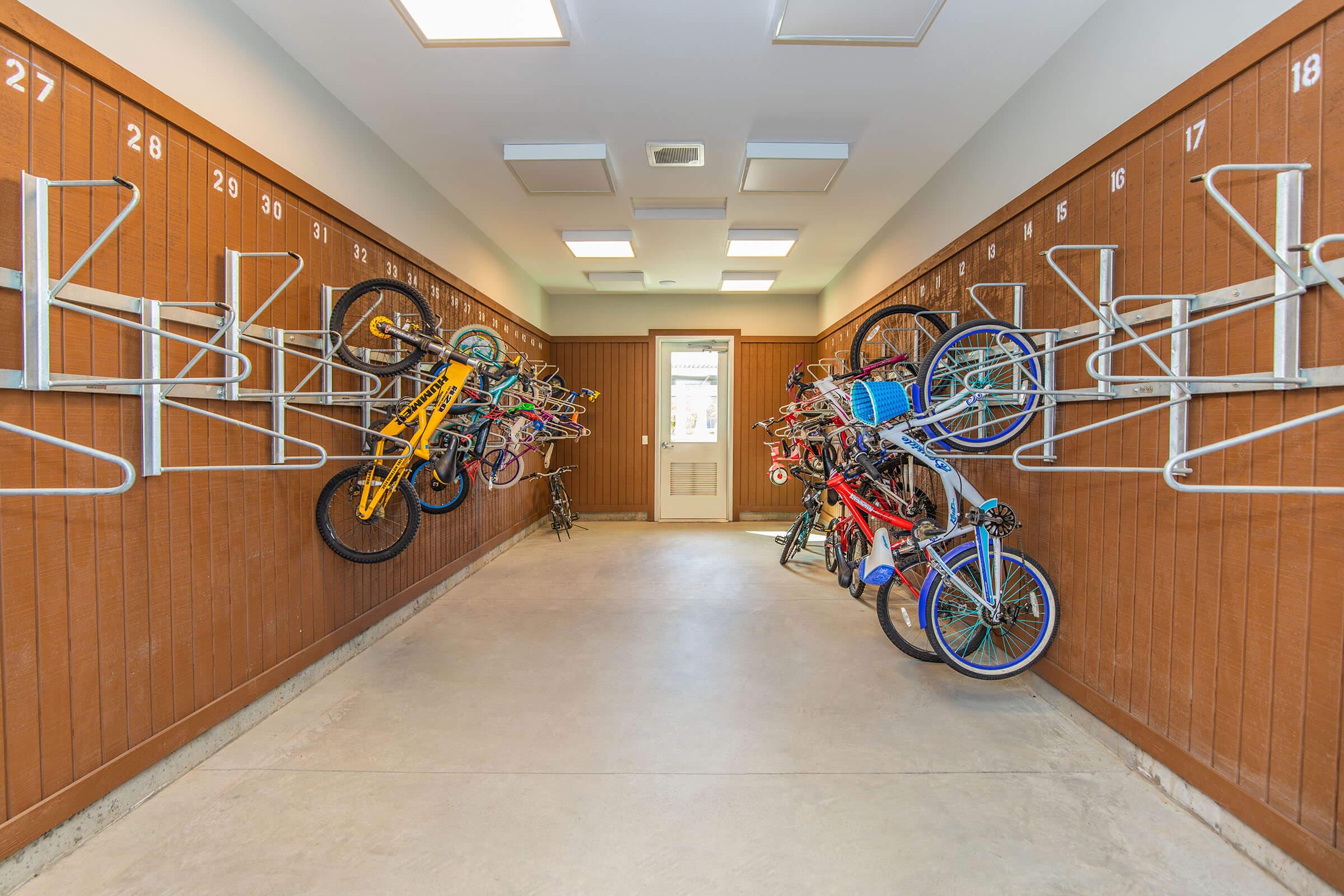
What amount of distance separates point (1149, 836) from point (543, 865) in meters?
1.72

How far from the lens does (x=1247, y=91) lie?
5.69 ft

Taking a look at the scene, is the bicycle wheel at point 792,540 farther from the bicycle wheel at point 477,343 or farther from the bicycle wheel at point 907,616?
the bicycle wheel at point 477,343

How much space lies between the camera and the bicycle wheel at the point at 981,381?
7.82 ft

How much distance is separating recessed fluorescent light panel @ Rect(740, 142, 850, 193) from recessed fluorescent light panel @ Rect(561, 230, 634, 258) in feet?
4.56

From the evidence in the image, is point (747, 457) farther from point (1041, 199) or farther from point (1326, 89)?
point (1326, 89)

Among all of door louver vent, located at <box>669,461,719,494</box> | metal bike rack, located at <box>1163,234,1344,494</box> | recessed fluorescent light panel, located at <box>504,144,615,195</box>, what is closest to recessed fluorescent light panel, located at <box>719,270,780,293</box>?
door louver vent, located at <box>669,461,719,494</box>

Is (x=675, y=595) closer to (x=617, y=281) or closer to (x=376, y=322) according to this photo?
(x=376, y=322)

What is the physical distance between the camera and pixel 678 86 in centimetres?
295

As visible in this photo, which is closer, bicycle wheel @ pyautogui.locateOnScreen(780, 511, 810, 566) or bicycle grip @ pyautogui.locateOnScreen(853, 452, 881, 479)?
bicycle grip @ pyautogui.locateOnScreen(853, 452, 881, 479)

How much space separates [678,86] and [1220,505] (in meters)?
2.76

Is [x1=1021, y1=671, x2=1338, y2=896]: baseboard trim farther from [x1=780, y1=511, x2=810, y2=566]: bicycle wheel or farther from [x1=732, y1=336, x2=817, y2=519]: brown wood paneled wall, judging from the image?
[x1=732, y1=336, x2=817, y2=519]: brown wood paneled wall

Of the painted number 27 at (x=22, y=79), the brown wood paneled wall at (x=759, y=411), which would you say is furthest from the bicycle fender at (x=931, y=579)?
the brown wood paneled wall at (x=759, y=411)

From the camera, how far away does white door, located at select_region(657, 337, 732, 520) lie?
770cm

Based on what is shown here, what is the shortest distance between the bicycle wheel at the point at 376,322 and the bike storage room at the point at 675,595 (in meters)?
0.03
